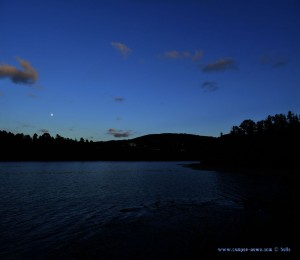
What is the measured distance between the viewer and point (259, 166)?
473 feet

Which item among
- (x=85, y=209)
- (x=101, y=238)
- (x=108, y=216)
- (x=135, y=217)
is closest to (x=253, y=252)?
(x=101, y=238)

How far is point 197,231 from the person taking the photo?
2442 centimetres

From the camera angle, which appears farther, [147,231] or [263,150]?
[263,150]

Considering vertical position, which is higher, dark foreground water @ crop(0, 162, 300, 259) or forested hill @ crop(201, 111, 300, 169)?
forested hill @ crop(201, 111, 300, 169)

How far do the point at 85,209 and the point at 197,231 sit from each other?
18.5 meters

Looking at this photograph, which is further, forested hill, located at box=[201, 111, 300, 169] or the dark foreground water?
forested hill, located at box=[201, 111, 300, 169]

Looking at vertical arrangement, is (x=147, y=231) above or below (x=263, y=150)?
below

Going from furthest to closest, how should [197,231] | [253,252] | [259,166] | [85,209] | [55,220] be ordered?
[259,166] → [85,209] → [55,220] → [197,231] → [253,252]

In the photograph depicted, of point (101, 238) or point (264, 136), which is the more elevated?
point (264, 136)

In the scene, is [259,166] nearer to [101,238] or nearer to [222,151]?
[222,151]

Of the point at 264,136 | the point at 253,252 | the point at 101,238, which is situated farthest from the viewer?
the point at 264,136

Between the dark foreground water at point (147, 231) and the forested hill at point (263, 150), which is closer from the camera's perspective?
the dark foreground water at point (147, 231)

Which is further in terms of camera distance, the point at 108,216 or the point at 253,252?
the point at 108,216

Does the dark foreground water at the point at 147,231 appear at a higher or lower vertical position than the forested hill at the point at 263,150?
lower
